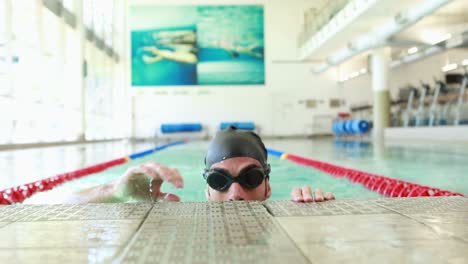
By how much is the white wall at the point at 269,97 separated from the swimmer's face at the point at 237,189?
56.8 ft

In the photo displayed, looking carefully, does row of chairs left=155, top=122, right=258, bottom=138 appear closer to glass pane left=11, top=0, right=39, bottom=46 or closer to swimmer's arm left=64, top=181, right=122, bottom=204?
glass pane left=11, top=0, right=39, bottom=46

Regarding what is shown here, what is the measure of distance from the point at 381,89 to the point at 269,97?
6.07m

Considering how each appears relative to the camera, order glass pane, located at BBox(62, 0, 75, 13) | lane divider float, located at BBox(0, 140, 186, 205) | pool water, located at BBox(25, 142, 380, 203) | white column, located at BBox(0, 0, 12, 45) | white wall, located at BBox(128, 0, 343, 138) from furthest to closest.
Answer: white wall, located at BBox(128, 0, 343, 138), glass pane, located at BBox(62, 0, 75, 13), white column, located at BBox(0, 0, 12, 45), pool water, located at BBox(25, 142, 380, 203), lane divider float, located at BBox(0, 140, 186, 205)

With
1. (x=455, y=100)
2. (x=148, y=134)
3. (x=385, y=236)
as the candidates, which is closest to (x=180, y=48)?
(x=148, y=134)

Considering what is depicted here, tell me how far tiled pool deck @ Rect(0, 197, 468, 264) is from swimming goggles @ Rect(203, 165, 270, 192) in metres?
0.34

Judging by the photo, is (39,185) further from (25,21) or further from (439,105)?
(439,105)

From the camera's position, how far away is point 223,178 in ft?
6.93

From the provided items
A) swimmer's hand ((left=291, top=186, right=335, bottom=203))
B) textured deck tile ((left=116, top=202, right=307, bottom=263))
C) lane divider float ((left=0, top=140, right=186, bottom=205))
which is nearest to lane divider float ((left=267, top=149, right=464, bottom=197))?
swimmer's hand ((left=291, top=186, right=335, bottom=203))

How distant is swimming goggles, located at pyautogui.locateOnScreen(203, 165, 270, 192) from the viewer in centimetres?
210

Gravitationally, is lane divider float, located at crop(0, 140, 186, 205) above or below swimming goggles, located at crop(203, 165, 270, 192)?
below

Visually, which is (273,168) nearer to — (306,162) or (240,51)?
(306,162)

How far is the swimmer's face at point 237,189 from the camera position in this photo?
2.08 meters

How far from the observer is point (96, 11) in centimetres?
1589

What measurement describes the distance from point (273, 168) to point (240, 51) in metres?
13.6
